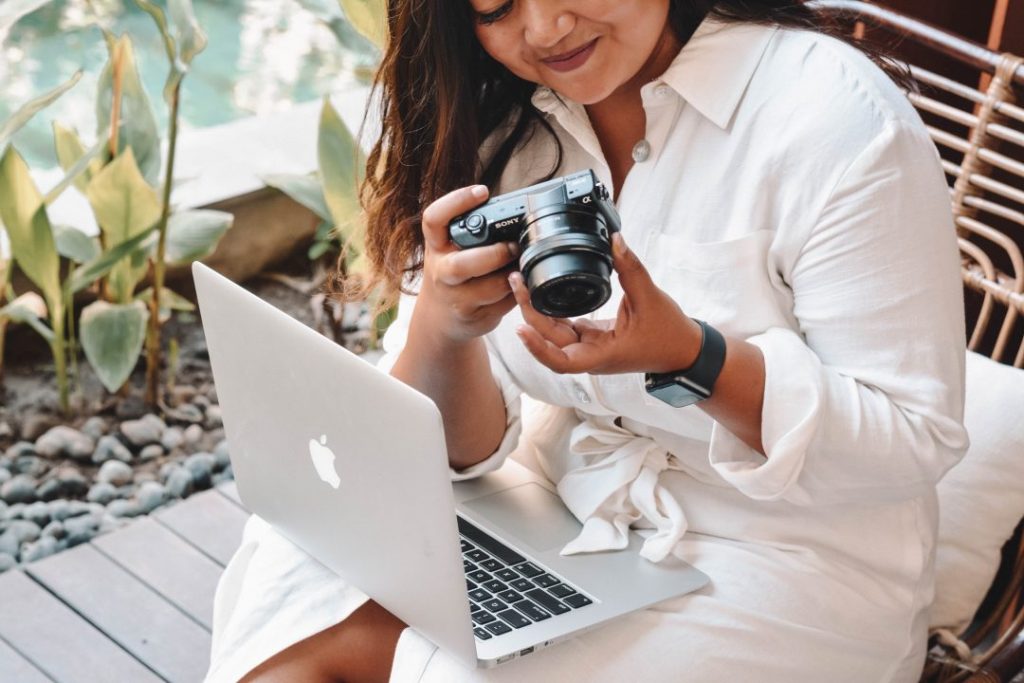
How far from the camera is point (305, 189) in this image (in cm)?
254

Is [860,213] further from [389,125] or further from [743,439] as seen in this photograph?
[389,125]

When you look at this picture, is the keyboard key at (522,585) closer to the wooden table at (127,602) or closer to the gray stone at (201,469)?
the wooden table at (127,602)

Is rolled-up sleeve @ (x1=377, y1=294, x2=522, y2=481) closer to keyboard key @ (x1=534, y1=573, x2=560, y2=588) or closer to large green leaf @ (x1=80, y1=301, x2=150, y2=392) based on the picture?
keyboard key @ (x1=534, y1=573, x2=560, y2=588)

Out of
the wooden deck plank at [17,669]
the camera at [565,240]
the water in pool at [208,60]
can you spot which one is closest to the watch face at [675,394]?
the camera at [565,240]

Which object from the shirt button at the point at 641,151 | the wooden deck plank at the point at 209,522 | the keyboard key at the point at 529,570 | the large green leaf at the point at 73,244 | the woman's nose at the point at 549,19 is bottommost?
the wooden deck plank at the point at 209,522

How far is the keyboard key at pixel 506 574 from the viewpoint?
4.21 ft

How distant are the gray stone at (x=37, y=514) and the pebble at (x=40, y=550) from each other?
81mm

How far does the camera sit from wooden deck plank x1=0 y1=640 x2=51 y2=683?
1.73 meters

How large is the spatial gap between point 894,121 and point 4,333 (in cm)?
194

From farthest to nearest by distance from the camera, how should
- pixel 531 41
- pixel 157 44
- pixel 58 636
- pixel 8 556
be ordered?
1. pixel 157 44
2. pixel 8 556
3. pixel 58 636
4. pixel 531 41

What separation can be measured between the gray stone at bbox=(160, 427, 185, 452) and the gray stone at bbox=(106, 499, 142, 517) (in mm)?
187

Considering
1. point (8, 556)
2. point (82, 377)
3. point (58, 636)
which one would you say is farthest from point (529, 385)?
point (82, 377)

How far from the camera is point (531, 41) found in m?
1.29

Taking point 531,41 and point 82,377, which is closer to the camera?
point 531,41
